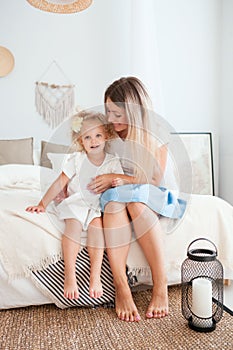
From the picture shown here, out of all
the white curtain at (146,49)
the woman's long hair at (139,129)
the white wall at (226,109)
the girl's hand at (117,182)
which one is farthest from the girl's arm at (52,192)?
the white wall at (226,109)

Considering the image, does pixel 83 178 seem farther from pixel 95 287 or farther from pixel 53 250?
pixel 95 287

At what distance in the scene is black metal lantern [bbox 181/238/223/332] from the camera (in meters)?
1.97

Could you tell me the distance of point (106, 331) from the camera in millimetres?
1944


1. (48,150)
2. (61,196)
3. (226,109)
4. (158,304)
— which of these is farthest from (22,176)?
(226,109)

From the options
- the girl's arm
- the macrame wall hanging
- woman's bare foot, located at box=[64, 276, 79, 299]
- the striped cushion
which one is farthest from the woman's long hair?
the macrame wall hanging

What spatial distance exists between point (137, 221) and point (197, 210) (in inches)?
14.9

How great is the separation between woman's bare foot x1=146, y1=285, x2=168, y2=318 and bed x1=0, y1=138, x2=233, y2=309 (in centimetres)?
12

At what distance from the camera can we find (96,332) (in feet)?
6.35

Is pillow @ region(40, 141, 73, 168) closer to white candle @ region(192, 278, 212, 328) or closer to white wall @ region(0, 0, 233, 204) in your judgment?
white wall @ region(0, 0, 233, 204)

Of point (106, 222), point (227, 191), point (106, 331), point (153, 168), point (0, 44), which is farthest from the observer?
point (227, 191)

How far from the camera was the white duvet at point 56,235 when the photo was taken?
6.75 feet

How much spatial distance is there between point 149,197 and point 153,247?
9.2 inches

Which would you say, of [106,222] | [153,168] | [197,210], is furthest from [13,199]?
[197,210]

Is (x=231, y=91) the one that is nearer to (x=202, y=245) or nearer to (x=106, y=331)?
(x=202, y=245)
